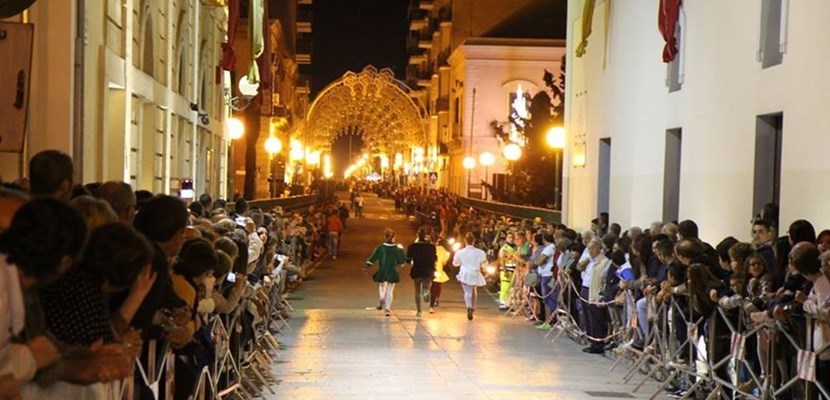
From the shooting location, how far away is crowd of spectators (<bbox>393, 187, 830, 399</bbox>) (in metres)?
10.4

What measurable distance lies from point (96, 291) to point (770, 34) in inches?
497

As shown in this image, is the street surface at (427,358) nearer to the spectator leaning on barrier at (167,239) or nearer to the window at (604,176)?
the window at (604,176)

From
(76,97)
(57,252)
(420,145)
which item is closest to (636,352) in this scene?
(76,97)

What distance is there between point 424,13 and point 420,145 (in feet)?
108

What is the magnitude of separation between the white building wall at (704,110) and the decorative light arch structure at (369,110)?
3741 cm

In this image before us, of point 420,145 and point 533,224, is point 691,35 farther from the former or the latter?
point 420,145

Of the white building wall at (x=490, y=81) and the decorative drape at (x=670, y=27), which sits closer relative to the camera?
the decorative drape at (x=670, y=27)

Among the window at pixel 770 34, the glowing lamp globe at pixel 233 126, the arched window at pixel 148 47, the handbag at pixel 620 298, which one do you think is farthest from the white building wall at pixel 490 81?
the window at pixel 770 34

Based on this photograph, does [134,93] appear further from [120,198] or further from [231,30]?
[120,198]

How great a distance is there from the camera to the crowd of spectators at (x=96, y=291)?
481cm

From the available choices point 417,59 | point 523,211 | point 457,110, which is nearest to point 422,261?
point 523,211

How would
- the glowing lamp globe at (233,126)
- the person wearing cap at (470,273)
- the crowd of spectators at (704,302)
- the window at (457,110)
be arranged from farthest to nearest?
the window at (457,110), the glowing lamp globe at (233,126), the person wearing cap at (470,273), the crowd of spectators at (704,302)

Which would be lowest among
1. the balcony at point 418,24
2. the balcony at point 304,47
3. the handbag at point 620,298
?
the handbag at point 620,298

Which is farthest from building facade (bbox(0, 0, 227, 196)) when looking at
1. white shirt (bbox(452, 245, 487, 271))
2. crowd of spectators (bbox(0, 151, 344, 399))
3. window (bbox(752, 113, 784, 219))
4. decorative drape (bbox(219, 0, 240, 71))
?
window (bbox(752, 113, 784, 219))
